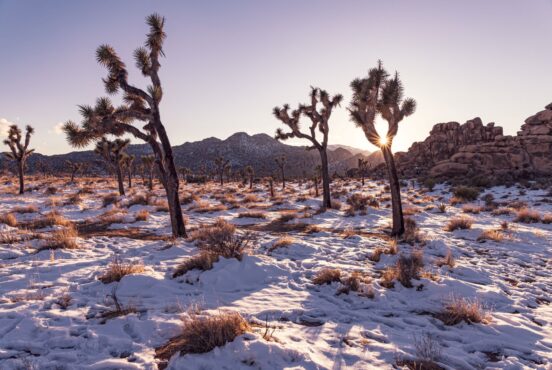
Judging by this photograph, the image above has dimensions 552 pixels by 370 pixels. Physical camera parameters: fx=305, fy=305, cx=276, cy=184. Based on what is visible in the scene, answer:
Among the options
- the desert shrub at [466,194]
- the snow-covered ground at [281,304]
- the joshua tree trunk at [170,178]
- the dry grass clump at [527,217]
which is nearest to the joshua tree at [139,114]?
the joshua tree trunk at [170,178]

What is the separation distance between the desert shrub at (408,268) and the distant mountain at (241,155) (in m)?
98.8

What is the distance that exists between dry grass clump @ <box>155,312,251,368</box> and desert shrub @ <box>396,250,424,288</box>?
356cm

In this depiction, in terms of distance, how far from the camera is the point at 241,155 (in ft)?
437

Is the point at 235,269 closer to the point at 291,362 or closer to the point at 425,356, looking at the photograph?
the point at 291,362

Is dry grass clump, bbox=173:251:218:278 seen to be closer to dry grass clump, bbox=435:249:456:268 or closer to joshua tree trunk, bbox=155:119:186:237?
joshua tree trunk, bbox=155:119:186:237

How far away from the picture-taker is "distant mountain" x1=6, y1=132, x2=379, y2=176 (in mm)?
113875

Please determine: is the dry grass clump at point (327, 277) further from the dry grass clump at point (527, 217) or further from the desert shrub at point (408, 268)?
the dry grass clump at point (527, 217)

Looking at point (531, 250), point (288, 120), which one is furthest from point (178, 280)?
point (288, 120)

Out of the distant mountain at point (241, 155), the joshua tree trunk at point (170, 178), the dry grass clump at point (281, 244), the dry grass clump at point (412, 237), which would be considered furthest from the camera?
the distant mountain at point (241, 155)

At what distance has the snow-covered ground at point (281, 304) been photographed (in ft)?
11.0

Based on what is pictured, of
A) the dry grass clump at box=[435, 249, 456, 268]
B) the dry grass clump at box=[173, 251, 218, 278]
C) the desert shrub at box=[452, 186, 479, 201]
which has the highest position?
the desert shrub at box=[452, 186, 479, 201]

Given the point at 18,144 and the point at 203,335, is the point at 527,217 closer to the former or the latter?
the point at 203,335

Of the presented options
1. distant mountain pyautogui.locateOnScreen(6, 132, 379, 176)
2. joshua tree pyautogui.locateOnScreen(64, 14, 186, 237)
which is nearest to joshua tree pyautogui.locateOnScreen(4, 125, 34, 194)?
joshua tree pyautogui.locateOnScreen(64, 14, 186, 237)

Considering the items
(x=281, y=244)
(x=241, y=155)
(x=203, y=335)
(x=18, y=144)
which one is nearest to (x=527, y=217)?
(x=281, y=244)
